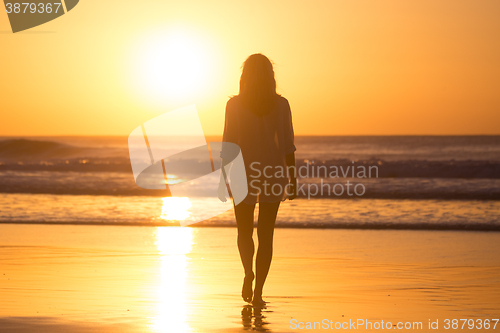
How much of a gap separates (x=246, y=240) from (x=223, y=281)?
29.9 inches

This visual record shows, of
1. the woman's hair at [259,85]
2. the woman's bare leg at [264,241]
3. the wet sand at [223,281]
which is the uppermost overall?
the woman's hair at [259,85]

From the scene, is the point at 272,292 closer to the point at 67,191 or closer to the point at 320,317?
the point at 320,317

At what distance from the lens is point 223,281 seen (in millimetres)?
4078

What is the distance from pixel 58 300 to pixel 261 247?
1437 millimetres

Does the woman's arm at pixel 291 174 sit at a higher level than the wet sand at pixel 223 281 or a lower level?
higher

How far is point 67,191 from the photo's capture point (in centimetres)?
1352

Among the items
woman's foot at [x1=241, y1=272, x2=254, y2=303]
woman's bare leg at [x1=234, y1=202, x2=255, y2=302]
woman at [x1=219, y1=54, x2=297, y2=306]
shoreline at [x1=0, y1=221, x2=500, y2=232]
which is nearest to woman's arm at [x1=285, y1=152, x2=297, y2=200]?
woman at [x1=219, y1=54, x2=297, y2=306]

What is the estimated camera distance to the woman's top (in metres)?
3.31

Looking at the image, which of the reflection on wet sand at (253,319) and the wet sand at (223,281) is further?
the wet sand at (223,281)

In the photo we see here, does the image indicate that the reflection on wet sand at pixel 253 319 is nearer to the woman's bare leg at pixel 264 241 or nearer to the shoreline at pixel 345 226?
the woman's bare leg at pixel 264 241

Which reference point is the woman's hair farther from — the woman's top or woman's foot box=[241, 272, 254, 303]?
woman's foot box=[241, 272, 254, 303]

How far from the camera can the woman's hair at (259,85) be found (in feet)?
10.7

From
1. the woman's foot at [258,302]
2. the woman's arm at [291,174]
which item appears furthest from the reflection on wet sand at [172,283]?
the woman's arm at [291,174]

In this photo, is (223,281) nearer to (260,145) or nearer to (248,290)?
(248,290)
